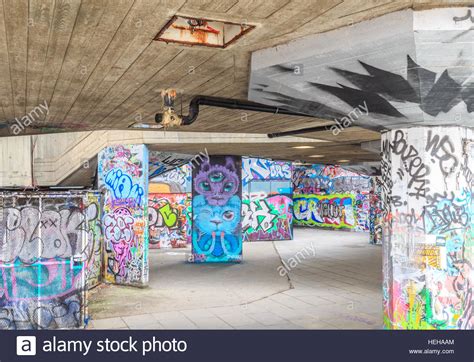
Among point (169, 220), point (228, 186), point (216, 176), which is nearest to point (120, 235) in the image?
point (216, 176)

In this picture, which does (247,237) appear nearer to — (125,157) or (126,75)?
(125,157)

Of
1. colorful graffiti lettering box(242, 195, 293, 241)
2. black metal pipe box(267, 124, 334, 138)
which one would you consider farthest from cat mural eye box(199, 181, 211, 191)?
colorful graffiti lettering box(242, 195, 293, 241)

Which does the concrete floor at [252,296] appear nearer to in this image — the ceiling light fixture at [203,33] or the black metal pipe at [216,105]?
the black metal pipe at [216,105]

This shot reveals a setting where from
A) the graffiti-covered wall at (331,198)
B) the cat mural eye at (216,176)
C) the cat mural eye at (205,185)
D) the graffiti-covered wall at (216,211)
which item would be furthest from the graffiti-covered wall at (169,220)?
the graffiti-covered wall at (331,198)

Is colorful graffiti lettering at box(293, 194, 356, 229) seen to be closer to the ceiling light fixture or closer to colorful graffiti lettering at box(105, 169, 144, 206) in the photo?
colorful graffiti lettering at box(105, 169, 144, 206)

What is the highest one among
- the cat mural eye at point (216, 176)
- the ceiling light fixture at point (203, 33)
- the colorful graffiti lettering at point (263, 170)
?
the ceiling light fixture at point (203, 33)

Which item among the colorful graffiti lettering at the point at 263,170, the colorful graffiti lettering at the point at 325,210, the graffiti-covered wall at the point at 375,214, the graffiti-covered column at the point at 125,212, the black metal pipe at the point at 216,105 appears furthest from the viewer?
the colorful graffiti lettering at the point at 325,210

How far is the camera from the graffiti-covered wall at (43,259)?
998cm

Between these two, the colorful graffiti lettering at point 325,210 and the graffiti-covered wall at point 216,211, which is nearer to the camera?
the graffiti-covered wall at point 216,211

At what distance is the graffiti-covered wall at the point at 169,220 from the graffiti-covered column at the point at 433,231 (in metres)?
19.5

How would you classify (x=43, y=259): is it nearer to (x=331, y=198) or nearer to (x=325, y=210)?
(x=331, y=198)

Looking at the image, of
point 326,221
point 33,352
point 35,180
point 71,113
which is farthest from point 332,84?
point 326,221

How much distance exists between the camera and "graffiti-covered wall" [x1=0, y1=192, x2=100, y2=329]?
998 cm

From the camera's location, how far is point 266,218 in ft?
101
